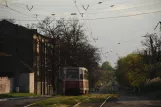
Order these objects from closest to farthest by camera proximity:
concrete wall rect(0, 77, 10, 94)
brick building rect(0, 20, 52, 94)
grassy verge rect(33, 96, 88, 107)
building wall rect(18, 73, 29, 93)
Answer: grassy verge rect(33, 96, 88, 107), concrete wall rect(0, 77, 10, 94), building wall rect(18, 73, 29, 93), brick building rect(0, 20, 52, 94)

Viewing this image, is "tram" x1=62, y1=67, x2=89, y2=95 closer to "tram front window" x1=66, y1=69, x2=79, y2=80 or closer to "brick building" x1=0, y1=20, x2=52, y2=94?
"tram front window" x1=66, y1=69, x2=79, y2=80

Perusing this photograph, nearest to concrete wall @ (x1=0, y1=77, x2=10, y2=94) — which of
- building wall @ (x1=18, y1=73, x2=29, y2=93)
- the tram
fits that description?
building wall @ (x1=18, y1=73, x2=29, y2=93)

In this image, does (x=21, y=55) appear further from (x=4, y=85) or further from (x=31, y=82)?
(x=4, y=85)

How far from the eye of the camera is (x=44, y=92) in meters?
67.7

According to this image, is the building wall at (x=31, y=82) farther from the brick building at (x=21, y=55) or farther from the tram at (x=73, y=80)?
the tram at (x=73, y=80)

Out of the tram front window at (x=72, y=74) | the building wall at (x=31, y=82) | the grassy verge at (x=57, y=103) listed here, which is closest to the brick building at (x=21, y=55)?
the building wall at (x=31, y=82)

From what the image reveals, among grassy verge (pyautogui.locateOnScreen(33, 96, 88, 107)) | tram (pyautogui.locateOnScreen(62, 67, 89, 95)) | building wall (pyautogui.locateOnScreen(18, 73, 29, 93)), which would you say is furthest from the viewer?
building wall (pyautogui.locateOnScreen(18, 73, 29, 93))

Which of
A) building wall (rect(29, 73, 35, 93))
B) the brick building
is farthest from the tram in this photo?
building wall (rect(29, 73, 35, 93))

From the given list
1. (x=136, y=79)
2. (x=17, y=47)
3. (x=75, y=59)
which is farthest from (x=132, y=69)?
(x=17, y=47)

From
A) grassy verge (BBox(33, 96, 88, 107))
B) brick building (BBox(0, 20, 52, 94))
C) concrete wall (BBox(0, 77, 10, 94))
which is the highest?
brick building (BBox(0, 20, 52, 94))

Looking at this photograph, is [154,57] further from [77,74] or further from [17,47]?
[77,74]

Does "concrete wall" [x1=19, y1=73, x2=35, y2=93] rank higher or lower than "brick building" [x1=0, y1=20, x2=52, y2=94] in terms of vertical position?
lower

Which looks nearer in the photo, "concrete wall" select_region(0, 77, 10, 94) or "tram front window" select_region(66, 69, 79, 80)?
"tram front window" select_region(66, 69, 79, 80)

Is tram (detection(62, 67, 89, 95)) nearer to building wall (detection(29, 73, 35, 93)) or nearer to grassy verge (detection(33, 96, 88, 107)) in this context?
grassy verge (detection(33, 96, 88, 107))
